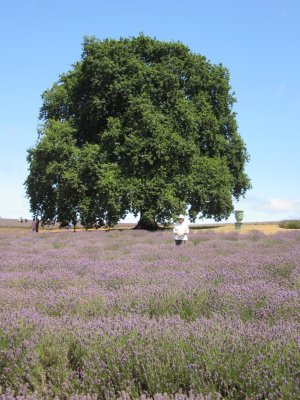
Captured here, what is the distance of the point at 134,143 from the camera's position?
2808cm

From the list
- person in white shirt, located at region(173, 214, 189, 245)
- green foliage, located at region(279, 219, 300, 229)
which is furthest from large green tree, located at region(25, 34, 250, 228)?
person in white shirt, located at region(173, 214, 189, 245)

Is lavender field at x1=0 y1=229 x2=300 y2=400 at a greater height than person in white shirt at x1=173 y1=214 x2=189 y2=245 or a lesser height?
lesser

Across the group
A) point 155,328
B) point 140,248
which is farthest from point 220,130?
point 155,328

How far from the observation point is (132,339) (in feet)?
13.5

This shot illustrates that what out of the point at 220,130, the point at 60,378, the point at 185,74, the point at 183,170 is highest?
the point at 185,74

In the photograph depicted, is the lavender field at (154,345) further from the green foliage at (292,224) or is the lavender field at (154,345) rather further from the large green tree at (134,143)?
the green foliage at (292,224)

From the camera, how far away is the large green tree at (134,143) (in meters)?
28.2

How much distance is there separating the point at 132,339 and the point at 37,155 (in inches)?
1109

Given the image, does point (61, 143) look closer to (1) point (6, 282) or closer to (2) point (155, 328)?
(1) point (6, 282)

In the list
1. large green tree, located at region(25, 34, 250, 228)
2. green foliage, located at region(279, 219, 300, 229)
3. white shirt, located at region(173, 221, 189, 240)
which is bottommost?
white shirt, located at region(173, 221, 189, 240)

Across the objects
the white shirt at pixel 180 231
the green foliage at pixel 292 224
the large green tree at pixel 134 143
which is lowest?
the white shirt at pixel 180 231

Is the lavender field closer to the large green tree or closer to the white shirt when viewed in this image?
the white shirt

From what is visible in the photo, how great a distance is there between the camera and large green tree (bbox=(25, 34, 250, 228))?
28250 millimetres

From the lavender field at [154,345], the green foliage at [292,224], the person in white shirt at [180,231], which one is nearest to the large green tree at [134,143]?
the green foliage at [292,224]
